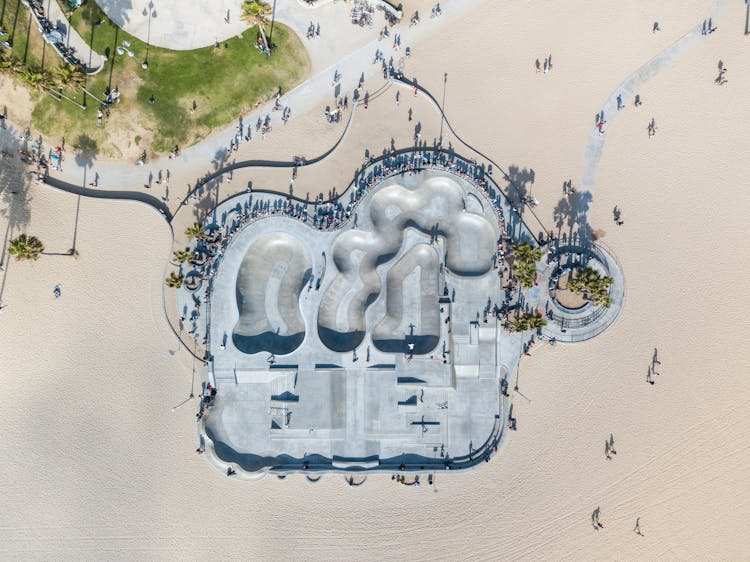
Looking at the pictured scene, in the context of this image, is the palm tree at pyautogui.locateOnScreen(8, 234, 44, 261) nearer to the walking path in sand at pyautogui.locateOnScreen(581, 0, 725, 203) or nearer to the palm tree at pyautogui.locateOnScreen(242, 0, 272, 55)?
the palm tree at pyautogui.locateOnScreen(242, 0, 272, 55)

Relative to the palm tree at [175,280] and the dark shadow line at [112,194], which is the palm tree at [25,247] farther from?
the palm tree at [175,280]

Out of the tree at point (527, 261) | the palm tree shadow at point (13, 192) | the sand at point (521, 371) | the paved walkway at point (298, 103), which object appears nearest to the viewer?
the tree at point (527, 261)

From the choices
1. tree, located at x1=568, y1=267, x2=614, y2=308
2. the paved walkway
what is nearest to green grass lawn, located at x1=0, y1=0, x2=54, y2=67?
the paved walkway

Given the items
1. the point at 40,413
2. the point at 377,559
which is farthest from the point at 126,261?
the point at 377,559

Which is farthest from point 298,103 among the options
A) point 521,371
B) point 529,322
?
point 521,371

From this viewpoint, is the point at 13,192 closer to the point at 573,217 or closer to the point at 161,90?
the point at 161,90

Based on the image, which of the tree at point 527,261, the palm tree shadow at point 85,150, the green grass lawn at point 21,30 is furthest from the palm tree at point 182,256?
the tree at point 527,261

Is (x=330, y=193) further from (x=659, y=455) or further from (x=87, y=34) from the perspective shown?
(x=659, y=455)

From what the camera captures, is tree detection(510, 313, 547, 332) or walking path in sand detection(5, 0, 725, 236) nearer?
tree detection(510, 313, 547, 332)
